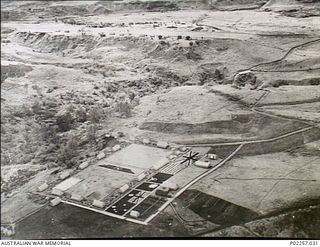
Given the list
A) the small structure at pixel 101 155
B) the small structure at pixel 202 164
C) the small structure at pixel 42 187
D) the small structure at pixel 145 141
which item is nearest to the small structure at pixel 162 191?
the small structure at pixel 202 164

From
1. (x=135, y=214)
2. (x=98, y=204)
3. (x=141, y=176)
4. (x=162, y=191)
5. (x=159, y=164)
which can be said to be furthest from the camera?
(x=159, y=164)

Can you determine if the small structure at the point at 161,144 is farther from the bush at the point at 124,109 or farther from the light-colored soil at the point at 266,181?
the light-colored soil at the point at 266,181

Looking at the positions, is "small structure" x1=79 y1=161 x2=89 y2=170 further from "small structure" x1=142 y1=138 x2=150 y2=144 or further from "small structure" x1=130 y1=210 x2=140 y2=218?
"small structure" x1=130 y1=210 x2=140 y2=218

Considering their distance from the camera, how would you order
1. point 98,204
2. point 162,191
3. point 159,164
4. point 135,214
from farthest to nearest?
point 159,164 < point 162,191 < point 98,204 < point 135,214

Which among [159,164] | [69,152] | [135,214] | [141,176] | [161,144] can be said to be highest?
[69,152]

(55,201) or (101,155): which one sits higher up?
(101,155)

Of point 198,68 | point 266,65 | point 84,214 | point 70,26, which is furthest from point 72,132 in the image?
point 266,65

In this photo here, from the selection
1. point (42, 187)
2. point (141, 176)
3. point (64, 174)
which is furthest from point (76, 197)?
point (141, 176)

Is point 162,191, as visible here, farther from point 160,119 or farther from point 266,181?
point 266,181

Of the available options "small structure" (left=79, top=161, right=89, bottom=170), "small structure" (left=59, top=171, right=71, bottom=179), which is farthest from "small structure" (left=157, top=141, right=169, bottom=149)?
"small structure" (left=59, top=171, right=71, bottom=179)
